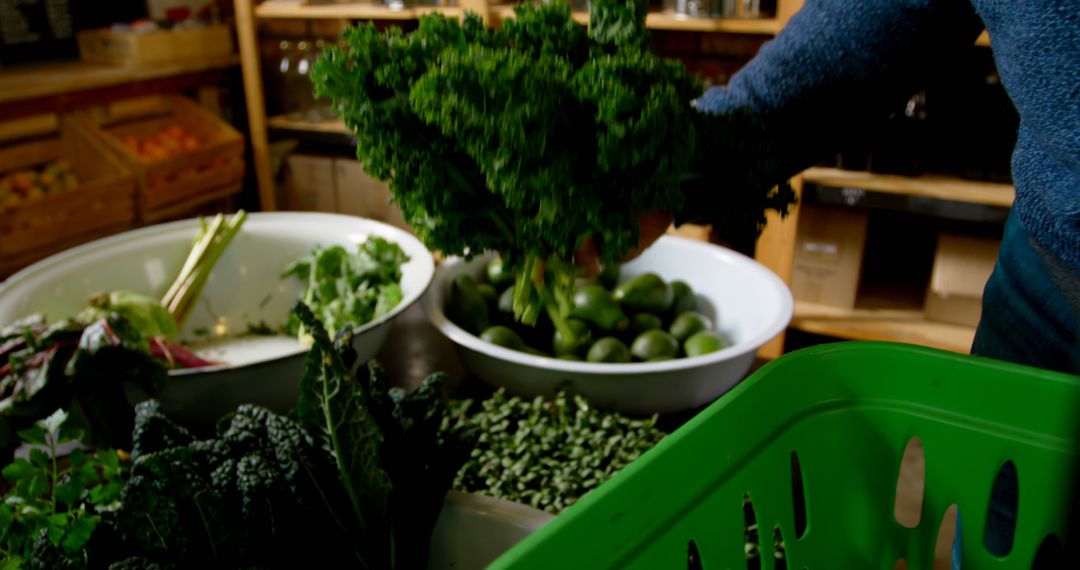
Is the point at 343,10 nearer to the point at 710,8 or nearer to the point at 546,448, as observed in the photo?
the point at 710,8

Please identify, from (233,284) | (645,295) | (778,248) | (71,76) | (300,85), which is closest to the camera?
(645,295)

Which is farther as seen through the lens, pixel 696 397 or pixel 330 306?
pixel 330 306

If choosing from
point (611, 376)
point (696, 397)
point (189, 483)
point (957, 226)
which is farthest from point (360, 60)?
point (957, 226)

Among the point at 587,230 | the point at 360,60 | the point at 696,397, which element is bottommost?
the point at 696,397

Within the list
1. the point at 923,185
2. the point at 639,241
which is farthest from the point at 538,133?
the point at 923,185

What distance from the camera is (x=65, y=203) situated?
2.22 meters

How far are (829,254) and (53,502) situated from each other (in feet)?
6.67

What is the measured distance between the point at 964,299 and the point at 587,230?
1.84 meters

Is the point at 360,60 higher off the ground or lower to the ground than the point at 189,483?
higher

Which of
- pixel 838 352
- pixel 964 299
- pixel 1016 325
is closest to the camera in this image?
pixel 838 352

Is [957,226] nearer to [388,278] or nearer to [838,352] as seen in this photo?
[388,278]

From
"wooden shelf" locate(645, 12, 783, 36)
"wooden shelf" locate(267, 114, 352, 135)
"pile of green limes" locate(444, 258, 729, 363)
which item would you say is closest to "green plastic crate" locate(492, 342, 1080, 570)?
"pile of green limes" locate(444, 258, 729, 363)

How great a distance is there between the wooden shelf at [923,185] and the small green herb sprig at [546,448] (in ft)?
4.88

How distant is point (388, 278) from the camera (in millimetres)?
1236
